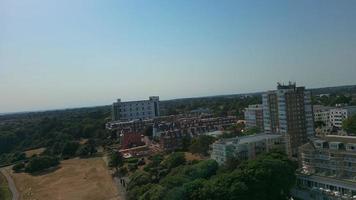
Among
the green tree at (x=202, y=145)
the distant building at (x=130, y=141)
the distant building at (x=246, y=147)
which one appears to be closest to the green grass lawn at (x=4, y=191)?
the distant building at (x=130, y=141)

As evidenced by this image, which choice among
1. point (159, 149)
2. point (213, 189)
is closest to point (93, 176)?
point (159, 149)

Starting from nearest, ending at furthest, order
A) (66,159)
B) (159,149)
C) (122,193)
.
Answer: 1. (122,193)
2. (159,149)
3. (66,159)

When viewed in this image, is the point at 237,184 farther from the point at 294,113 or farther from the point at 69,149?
the point at 69,149

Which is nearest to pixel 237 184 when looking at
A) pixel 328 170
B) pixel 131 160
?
pixel 328 170

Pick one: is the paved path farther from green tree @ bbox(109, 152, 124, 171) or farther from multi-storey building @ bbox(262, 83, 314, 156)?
multi-storey building @ bbox(262, 83, 314, 156)

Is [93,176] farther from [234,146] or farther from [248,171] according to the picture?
[248,171]

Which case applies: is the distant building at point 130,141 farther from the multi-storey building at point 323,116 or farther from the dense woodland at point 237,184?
the multi-storey building at point 323,116

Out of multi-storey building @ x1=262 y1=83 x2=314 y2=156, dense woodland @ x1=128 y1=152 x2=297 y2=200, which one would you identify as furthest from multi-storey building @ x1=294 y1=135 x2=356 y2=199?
multi-storey building @ x1=262 y1=83 x2=314 y2=156
